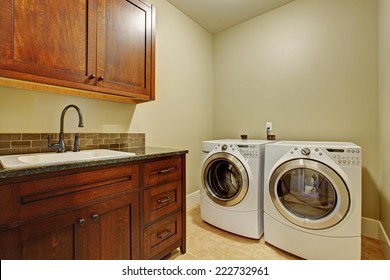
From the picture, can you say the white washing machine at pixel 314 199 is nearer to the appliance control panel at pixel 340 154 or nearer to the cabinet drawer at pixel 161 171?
the appliance control panel at pixel 340 154

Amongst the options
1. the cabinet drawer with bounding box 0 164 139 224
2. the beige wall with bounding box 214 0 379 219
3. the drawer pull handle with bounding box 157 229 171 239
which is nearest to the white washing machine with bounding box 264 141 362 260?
the beige wall with bounding box 214 0 379 219

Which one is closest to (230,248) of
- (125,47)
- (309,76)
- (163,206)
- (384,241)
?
(163,206)

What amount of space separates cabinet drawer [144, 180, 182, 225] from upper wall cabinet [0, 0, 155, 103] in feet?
2.52

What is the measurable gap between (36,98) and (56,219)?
2.83ft

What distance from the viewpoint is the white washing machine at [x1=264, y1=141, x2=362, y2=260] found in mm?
1309

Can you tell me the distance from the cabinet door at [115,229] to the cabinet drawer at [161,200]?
3.3 inches

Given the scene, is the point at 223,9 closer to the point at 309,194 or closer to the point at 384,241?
the point at 309,194

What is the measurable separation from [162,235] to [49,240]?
0.71 m

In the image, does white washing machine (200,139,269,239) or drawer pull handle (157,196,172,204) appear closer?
drawer pull handle (157,196,172,204)

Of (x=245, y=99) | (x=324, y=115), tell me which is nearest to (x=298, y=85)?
(x=324, y=115)

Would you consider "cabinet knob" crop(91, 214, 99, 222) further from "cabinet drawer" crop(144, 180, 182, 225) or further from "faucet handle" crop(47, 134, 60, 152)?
"faucet handle" crop(47, 134, 60, 152)

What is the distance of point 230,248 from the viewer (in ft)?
5.43

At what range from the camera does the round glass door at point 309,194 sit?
4.37 feet

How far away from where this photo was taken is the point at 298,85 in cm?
217
